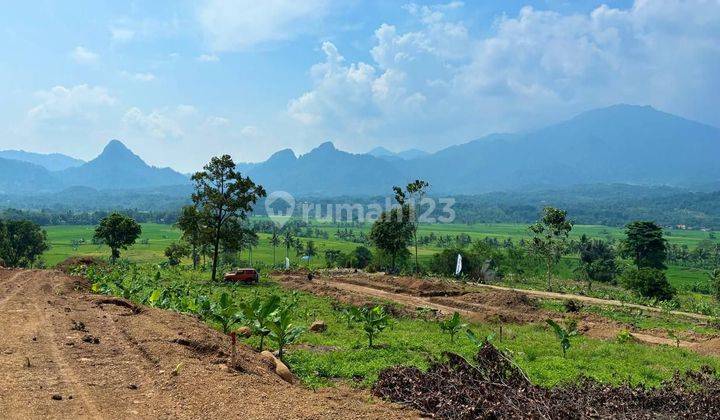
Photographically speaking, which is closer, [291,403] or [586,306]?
[291,403]

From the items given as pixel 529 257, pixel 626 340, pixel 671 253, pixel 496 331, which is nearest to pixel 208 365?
pixel 496 331

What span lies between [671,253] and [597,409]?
12737cm

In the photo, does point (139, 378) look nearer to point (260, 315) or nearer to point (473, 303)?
point (260, 315)

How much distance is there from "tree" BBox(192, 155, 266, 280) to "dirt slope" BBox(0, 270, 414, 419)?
22.7 m

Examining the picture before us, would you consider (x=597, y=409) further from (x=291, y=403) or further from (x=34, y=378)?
(x=34, y=378)

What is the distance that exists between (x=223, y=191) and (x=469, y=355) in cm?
2696

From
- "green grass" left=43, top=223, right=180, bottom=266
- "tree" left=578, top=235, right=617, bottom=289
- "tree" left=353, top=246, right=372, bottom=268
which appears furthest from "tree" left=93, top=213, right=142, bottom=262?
"tree" left=578, top=235, right=617, bottom=289

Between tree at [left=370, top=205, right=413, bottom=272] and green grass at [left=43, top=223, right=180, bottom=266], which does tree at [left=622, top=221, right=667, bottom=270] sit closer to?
tree at [left=370, top=205, right=413, bottom=272]

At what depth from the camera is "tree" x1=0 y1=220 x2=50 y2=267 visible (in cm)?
5831

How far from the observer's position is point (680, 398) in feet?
28.0

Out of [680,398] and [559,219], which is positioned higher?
[559,219]

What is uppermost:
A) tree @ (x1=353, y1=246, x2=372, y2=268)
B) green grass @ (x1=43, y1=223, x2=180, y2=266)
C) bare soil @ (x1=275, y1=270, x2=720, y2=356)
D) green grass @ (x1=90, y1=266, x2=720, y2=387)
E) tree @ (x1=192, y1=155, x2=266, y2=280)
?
tree @ (x1=192, y1=155, x2=266, y2=280)

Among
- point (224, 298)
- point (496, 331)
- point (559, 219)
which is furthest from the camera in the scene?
point (559, 219)

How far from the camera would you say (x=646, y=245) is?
71625 millimetres
